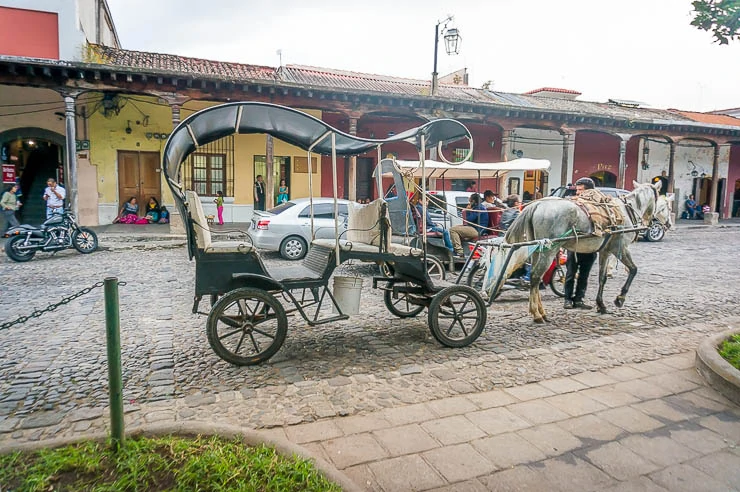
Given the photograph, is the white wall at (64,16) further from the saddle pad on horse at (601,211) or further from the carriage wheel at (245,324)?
the saddle pad on horse at (601,211)

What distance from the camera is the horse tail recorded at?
6.52m

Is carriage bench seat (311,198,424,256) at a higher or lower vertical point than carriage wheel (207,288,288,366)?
higher

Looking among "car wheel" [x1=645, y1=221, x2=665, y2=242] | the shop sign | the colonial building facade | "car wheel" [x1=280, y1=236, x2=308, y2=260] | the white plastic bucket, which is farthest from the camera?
"car wheel" [x1=645, y1=221, x2=665, y2=242]

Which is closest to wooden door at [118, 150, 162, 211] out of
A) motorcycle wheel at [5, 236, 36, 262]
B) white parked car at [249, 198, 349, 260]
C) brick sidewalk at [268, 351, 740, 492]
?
Answer: motorcycle wheel at [5, 236, 36, 262]

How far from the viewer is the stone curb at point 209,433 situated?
277 centimetres

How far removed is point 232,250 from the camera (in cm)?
453

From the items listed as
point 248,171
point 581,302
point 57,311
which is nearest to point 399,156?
point 248,171

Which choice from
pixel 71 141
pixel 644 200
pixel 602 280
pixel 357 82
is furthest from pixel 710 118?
pixel 71 141

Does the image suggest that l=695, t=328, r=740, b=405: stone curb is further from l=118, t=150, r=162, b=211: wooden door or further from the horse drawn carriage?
l=118, t=150, r=162, b=211: wooden door

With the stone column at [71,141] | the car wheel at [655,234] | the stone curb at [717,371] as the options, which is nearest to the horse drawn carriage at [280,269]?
the stone curb at [717,371]

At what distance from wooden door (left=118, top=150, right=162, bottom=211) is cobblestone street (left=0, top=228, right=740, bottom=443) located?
9160 millimetres

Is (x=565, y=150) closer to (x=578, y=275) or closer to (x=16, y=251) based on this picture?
(x=578, y=275)

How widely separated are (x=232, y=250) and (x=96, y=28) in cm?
1834

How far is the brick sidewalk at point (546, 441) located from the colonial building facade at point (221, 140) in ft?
34.5
